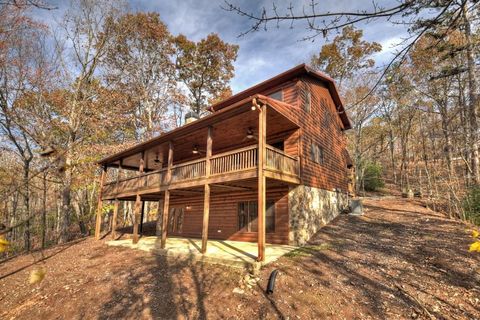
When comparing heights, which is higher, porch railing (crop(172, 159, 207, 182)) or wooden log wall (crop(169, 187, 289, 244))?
porch railing (crop(172, 159, 207, 182))

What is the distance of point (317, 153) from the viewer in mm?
14461

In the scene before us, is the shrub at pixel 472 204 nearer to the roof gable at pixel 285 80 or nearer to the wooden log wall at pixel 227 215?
the roof gable at pixel 285 80

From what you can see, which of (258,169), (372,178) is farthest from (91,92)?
(372,178)

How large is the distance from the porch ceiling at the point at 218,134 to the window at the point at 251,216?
11.3 feet

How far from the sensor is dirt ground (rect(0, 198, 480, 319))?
597 centimetres

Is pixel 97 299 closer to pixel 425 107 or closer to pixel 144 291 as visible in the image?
pixel 144 291

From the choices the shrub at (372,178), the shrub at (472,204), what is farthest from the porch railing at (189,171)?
the shrub at (372,178)

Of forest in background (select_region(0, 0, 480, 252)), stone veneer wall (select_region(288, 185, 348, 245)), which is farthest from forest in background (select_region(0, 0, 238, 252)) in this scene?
stone veneer wall (select_region(288, 185, 348, 245))

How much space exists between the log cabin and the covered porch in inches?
1.6

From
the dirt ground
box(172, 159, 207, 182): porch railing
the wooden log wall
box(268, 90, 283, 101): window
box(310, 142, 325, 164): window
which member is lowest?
the dirt ground

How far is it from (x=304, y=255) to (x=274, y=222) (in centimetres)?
330

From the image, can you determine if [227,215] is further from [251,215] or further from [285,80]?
[285,80]

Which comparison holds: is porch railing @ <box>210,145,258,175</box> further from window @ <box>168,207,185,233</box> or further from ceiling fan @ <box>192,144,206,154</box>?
window @ <box>168,207,185,233</box>

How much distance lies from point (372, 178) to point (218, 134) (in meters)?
23.6
